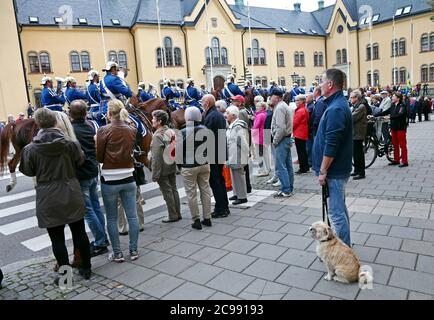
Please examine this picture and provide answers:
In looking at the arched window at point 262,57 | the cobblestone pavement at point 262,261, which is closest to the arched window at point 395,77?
the arched window at point 262,57

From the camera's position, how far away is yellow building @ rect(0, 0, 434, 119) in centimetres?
3303

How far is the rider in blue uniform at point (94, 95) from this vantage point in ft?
31.0

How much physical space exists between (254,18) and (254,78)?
366 inches

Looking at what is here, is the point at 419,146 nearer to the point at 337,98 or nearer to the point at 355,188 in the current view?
the point at 355,188

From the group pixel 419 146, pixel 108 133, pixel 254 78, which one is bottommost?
pixel 419 146

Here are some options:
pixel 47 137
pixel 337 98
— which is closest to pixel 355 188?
pixel 337 98

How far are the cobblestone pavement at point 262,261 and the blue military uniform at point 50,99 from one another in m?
5.98

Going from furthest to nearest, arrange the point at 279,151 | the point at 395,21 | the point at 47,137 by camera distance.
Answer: the point at 395,21 < the point at 279,151 < the point at 47,137

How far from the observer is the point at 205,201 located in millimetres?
6031

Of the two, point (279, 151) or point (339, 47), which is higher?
point (339, 47)

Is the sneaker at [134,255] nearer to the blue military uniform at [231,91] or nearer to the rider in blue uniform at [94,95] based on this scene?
the rider in blue uniform at [94,95]

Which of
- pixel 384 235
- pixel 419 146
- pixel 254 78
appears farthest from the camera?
pixel 254 78

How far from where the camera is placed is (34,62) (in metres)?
33.1

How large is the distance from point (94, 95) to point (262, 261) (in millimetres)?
7132
